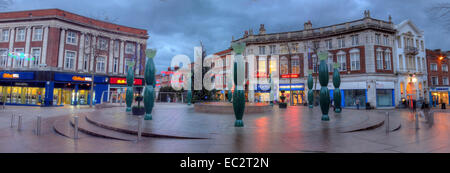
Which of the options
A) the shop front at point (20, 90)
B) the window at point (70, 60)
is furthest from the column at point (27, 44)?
the window at point (70, 60)

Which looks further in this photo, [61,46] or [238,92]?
[61,46]

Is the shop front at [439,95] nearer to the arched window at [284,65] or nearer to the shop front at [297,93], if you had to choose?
the shop front at [297,93]

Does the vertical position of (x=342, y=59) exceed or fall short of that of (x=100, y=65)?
it exceeds it

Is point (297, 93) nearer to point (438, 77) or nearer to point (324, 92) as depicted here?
point (324, 92)

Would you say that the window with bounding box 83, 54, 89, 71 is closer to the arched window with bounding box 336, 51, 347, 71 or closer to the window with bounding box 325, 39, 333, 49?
the window with bounding box 325, 39, 333, 49

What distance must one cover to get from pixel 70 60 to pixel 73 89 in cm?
407

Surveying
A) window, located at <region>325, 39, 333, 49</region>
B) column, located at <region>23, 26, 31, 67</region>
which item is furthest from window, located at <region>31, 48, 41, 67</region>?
window, located at <region>325, 39, 333, 49</region>

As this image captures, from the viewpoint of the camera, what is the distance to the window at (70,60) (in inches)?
1089

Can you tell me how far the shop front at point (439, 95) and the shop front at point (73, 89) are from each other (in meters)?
52.6

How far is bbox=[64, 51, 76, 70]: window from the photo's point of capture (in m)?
27.7

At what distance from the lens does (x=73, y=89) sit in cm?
2888

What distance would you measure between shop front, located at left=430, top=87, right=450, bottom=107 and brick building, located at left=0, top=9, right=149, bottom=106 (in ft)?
173

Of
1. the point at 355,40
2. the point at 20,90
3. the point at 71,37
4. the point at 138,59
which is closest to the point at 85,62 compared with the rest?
the point at 71,37
